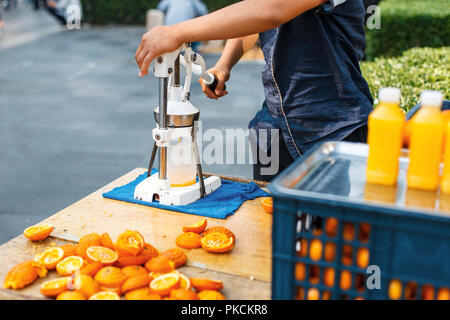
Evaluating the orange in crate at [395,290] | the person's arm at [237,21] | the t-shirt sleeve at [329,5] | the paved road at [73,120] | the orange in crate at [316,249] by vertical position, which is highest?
the t-shirt sleeve at [329,5]

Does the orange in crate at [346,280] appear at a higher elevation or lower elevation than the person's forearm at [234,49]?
lower

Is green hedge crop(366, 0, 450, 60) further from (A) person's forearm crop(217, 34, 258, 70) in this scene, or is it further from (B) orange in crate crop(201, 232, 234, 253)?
(B) orange in crate crop(201, 232, 234, 253)

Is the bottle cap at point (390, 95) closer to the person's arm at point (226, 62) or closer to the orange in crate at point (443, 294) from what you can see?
the orange in crate at point (443, 294)

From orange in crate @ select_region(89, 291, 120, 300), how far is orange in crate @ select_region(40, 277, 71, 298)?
12 centimetres

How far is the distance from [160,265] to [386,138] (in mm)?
757

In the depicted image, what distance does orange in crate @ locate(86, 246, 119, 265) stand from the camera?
1596 mm

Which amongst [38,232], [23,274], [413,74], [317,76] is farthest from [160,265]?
[413,74]

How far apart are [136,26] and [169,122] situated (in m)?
16.8

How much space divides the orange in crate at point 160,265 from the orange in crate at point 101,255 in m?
0.11

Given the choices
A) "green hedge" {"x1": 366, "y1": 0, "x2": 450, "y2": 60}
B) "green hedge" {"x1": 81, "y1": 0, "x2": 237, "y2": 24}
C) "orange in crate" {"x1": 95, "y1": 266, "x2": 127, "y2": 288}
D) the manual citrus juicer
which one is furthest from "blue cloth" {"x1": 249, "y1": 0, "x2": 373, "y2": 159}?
"green hedge" {"x1": 81, "y1": 0, "x2": 237, "y2": 24}

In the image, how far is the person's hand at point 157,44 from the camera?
188 cm

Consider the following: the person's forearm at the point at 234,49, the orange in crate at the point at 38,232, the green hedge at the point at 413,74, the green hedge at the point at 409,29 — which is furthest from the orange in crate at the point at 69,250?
the green hedge at the point at 409,29

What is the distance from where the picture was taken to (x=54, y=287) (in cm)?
149
